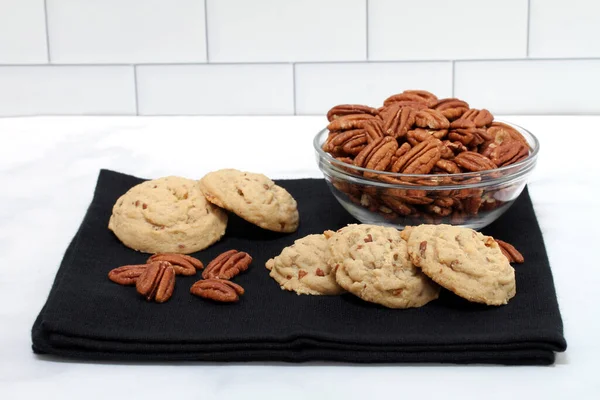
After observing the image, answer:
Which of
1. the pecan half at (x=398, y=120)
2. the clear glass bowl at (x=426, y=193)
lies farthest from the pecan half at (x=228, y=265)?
the pecan half at (x=398, y=120)

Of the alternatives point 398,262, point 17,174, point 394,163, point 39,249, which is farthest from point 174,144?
point 398,262

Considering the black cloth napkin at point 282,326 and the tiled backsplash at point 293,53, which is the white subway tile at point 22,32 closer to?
the tiled backsplash at point 293,53

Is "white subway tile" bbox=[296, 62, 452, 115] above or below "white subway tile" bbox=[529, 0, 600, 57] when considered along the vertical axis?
below

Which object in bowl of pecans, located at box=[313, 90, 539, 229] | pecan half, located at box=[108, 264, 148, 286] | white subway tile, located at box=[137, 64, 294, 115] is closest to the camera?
pecan half, located at box=[108, 264, 148, 286]

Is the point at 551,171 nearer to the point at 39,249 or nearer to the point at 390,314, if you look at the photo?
the point at 390,314

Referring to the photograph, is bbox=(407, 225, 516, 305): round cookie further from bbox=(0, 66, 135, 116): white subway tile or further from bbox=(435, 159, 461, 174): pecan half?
bbox=(0, 66, 135, 116): white subway tile

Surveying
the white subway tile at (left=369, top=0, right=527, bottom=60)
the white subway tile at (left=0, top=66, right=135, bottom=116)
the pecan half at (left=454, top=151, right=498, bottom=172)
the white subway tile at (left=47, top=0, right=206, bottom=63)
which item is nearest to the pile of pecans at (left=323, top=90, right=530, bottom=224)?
the pecan half at (left=454, top=151, right=498, bottom=172)

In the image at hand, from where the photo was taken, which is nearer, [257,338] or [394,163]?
[257,338]
